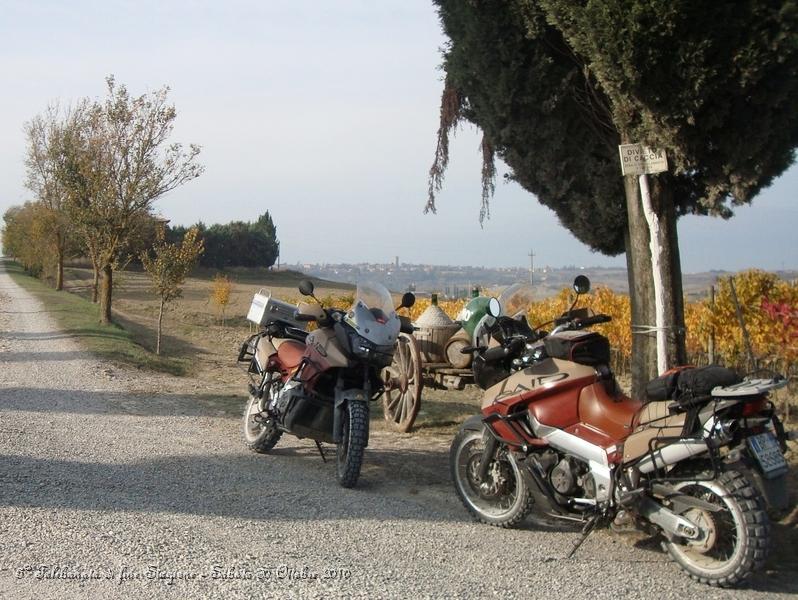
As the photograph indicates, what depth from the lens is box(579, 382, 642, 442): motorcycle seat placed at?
4759mm

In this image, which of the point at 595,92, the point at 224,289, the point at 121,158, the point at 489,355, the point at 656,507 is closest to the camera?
the point at 656,507

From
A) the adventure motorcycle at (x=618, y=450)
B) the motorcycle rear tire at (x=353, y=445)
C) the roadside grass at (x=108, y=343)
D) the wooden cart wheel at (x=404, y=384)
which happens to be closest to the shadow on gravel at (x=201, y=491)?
the motorcycle rear tire at (x=353, y=445)

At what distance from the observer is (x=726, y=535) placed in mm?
4242

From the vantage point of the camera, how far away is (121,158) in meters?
21.2

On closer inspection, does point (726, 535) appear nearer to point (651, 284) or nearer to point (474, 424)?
point (474, 424)

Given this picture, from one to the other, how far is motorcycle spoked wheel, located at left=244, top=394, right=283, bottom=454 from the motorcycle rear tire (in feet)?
3.52

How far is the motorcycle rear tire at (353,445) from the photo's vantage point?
20.3 ft

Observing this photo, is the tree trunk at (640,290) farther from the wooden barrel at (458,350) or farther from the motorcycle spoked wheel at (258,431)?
the motorcycle spoked wheel at (258,431)

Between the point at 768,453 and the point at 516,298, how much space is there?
4182 mm

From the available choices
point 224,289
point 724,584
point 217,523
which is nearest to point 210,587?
point 217,523

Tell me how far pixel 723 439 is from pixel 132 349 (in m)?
14.6

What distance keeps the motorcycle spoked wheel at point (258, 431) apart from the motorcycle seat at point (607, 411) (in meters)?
3.13

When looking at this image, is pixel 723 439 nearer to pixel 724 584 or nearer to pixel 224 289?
pixel 724 584

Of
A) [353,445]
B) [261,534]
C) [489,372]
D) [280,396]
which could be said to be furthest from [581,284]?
[280,396]
